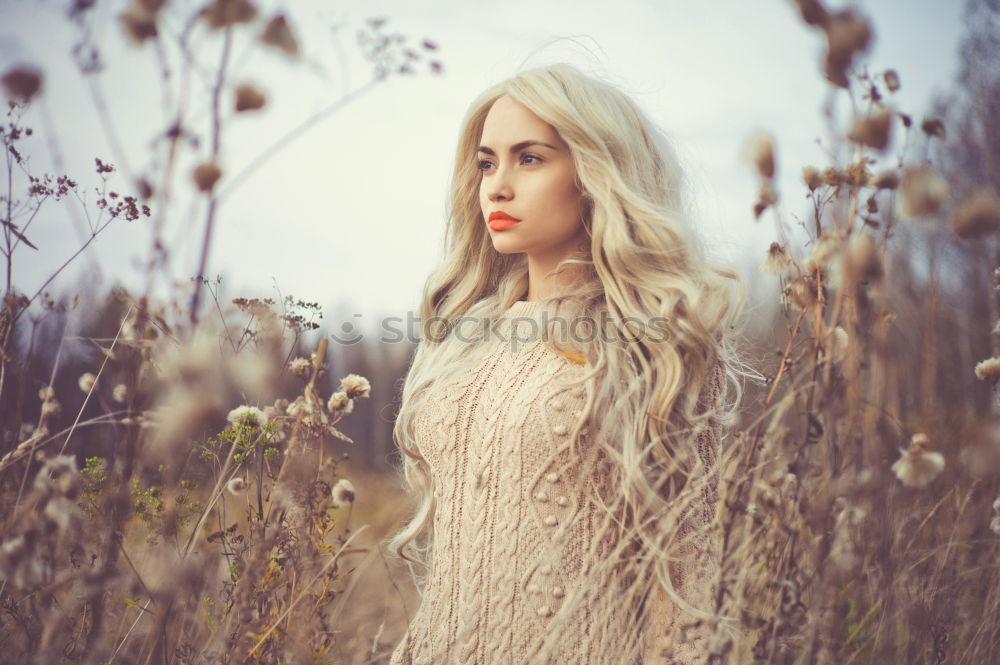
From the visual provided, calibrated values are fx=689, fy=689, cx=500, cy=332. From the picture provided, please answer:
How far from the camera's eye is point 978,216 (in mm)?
1029

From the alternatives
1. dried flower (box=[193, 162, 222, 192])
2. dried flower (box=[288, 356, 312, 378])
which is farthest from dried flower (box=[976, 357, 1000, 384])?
dried flower (box=[193, 162, 222, 192])

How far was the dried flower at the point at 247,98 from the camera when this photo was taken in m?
0.87

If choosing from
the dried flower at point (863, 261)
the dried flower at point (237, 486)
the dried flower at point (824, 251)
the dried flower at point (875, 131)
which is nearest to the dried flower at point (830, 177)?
Answer: the dried flower at point (824, 251)

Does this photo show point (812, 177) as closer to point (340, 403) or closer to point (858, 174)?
point (858, 174)

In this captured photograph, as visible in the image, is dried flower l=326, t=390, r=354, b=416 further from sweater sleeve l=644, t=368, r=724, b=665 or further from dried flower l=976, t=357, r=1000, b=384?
dried flower l=976, t=357, r=1000, b=384

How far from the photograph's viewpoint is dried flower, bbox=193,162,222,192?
817 millimetres

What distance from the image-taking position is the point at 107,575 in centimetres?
90

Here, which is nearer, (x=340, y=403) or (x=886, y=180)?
(x=886, y=180)

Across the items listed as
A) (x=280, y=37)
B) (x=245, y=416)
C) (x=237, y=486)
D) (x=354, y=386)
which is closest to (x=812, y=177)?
(x=280, y=37)

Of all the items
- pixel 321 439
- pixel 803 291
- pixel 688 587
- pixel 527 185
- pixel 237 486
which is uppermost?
pixel 527 185

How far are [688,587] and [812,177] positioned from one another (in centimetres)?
103

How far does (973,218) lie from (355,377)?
61.5 inches

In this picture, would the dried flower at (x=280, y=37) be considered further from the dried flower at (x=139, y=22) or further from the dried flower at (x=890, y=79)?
the dried flower at (x=890, y=79)

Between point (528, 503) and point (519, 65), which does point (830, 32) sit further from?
point (519, 65)
